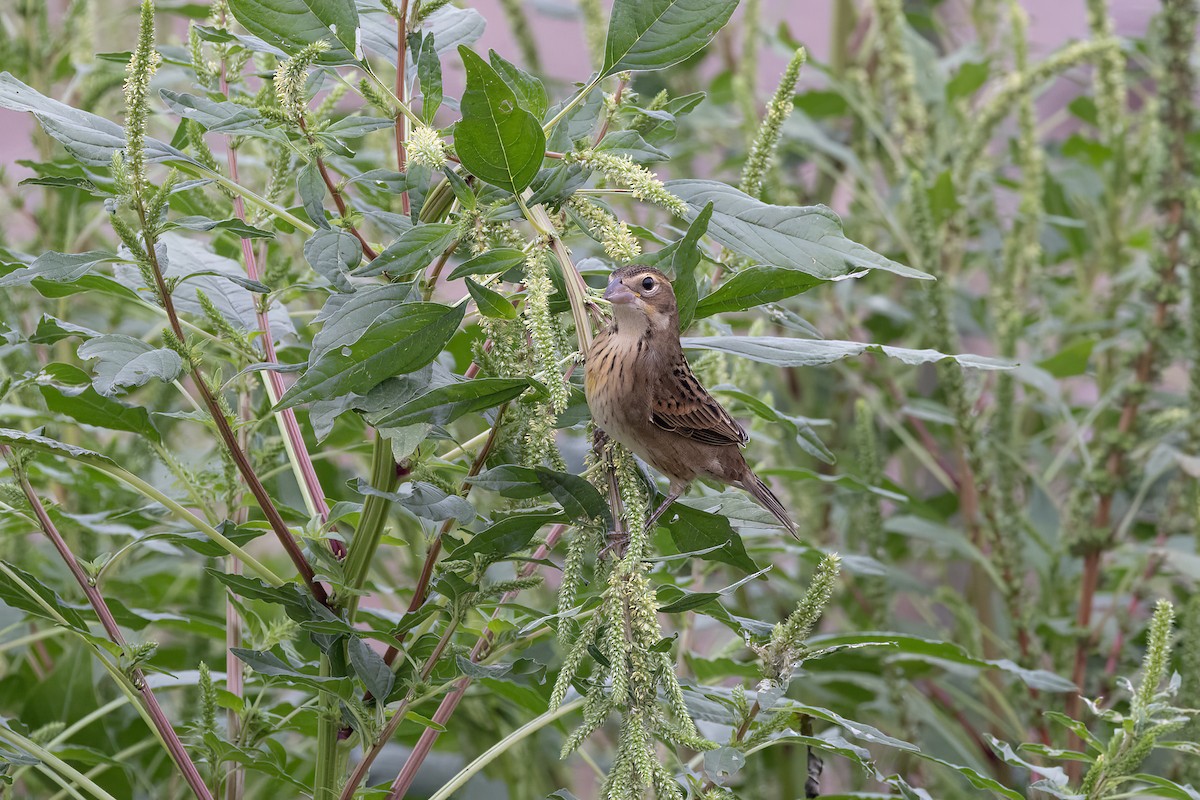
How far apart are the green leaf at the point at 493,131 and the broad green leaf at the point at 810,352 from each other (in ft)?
0.64

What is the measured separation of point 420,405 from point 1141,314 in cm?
137

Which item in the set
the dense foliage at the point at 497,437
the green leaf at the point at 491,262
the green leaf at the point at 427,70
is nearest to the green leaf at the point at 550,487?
the dense foliage at the point at 497,437

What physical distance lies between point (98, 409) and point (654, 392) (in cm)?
37

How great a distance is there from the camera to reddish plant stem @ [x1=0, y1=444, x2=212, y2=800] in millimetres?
702

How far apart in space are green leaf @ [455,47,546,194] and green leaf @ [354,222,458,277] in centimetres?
4

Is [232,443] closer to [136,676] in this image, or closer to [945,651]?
[136,676]

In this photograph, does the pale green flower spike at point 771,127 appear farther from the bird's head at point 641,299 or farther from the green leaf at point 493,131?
the green leaf at point 493,131

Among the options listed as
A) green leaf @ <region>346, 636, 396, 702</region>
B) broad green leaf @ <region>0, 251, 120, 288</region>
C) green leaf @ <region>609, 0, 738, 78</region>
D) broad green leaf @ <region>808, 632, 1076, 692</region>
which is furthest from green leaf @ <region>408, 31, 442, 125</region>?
broad green leaf @ <region>808, 632, 1076, 692</region>

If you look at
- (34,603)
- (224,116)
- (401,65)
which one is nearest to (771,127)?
(401,65)

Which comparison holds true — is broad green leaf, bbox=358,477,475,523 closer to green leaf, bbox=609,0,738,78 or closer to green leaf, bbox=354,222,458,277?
green leaf, bbox=354,222,458,277

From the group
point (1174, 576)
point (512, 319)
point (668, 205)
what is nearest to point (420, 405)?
point (512, 319)

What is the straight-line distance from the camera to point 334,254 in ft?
2.11

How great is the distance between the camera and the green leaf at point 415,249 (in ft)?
1.96

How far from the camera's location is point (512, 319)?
62 cm
